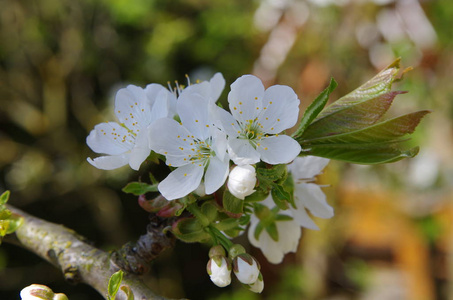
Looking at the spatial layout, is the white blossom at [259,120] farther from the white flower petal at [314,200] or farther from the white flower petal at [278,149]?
the white flower petal at [314,200]

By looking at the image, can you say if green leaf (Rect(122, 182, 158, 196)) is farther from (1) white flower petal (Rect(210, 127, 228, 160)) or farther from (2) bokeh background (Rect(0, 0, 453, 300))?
(2) bokeh background (Rect(0, 0, 453, 300))

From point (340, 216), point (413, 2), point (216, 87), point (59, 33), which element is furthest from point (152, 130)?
point (413, 2)

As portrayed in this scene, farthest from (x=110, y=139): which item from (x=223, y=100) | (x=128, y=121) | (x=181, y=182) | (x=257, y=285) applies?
(x=223, y=100)

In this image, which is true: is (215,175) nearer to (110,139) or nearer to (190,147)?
(190,147)

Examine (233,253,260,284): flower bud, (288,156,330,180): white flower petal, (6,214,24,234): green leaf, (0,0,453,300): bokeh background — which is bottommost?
(0,0,453,300): bokeh background

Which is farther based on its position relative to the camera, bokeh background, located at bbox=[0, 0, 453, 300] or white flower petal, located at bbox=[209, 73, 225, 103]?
bokeh background, located at bbox=[0, 0, 453, 300]

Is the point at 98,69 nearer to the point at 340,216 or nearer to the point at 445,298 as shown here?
the point at 340,216

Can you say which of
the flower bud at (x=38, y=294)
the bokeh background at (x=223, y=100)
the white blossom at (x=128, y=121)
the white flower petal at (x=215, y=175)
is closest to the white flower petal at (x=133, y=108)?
the white blossom at (x=128, y=121)

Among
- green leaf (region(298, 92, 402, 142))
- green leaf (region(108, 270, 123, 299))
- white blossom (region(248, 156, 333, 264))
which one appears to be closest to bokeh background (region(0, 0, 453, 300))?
white blossom (region(248, 156, 333, 264))
